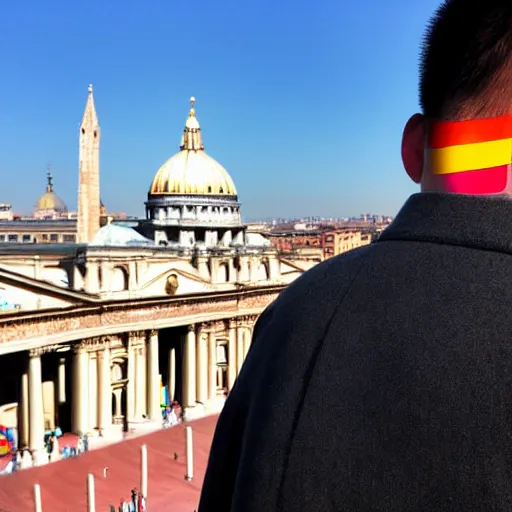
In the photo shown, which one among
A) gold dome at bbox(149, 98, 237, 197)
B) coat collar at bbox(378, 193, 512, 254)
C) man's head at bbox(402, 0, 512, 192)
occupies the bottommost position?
coat collar at bbox(378, 193, 512, 254)

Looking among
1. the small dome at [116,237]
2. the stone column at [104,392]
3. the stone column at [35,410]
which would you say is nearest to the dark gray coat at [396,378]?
the stone column at [35,410]

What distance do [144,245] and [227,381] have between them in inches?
405

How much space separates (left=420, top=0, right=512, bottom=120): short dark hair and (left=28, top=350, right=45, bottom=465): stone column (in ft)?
85.5

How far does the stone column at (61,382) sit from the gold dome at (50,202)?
85577mm

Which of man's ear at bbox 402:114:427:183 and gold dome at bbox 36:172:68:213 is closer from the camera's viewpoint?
man's ear at bbox 402:114:427:183

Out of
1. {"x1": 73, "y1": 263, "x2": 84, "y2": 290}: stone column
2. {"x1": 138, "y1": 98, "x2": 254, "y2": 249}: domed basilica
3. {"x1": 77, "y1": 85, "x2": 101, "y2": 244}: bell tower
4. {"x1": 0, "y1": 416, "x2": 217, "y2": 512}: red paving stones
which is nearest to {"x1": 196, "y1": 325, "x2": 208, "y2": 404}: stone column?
{"x1": 0, "y1": 416, "x2": 217, "y2": 512}: red paving stones

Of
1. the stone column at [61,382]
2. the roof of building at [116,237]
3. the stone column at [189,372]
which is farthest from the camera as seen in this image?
the roof of building at [116,237]

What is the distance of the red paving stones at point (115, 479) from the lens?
70.9 feet

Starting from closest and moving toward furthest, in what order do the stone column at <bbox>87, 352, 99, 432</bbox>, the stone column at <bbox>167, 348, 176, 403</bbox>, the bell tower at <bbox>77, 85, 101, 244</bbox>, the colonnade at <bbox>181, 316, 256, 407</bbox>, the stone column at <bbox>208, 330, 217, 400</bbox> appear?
1. the stone column at <bbox>87, 352, 99, 432</bbox>
2. the colonnade at <bbox>181, 316, 256, 407</bbox>
3. the stone column at <bbox>208, 330, 217, 400</bbox>
4. the stone column at <bbox>167, 348, 176, 403</bbox>
5. the bell tower at <bbox>77, 85, 101, 244</bbox>

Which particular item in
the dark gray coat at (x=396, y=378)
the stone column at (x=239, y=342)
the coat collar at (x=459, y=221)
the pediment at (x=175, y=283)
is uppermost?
the coat collar at (x=459, y=221)

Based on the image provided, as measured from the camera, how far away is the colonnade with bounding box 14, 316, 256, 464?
26750 mm

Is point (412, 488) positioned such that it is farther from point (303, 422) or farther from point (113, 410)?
point (113, 410)

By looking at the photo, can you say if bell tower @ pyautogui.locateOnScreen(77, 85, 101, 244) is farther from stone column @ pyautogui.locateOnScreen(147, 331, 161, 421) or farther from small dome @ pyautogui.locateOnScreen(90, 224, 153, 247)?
stone column @ pyautogui.locateOnScreen(147, 331, 161, 421)

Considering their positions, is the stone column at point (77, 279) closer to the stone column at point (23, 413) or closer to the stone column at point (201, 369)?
the stone column at point (23, 413)
